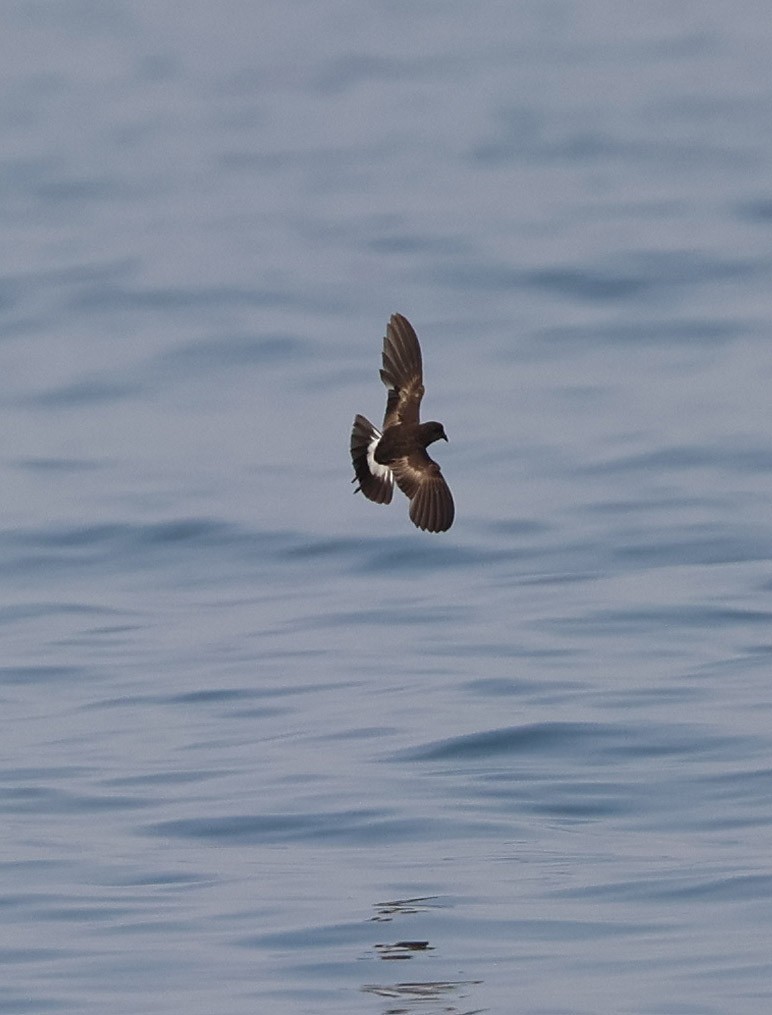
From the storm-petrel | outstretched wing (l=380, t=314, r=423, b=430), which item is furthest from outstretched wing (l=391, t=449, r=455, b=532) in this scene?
outstretched wing (l=380, t=314, r=423, b=430)

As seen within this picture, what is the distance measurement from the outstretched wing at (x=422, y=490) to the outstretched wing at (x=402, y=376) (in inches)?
9.9

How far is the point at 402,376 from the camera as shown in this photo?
14.4 metres

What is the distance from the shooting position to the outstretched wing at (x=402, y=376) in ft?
47.1

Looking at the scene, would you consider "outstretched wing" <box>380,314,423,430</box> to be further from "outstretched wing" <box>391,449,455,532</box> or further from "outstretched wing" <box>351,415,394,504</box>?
"outstretched wing" <box>391,449,455,532</box>

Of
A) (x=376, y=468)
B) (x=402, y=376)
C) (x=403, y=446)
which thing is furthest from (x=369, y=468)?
(x=402, y=376)

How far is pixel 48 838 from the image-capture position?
57.8ft

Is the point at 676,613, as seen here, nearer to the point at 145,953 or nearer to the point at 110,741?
the point at 110,741

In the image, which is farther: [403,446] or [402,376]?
[402,376]

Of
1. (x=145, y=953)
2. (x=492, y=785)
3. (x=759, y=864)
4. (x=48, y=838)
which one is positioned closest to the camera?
(x=145, y=953)

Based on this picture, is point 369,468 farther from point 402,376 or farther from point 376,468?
point 402,376

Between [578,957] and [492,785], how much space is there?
4.01m

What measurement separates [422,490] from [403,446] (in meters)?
0.22

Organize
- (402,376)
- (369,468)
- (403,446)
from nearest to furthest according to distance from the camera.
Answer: (369,468) < (403,446) < (402,376)

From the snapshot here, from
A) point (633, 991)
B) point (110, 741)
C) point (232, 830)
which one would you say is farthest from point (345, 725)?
point (633, 991)
